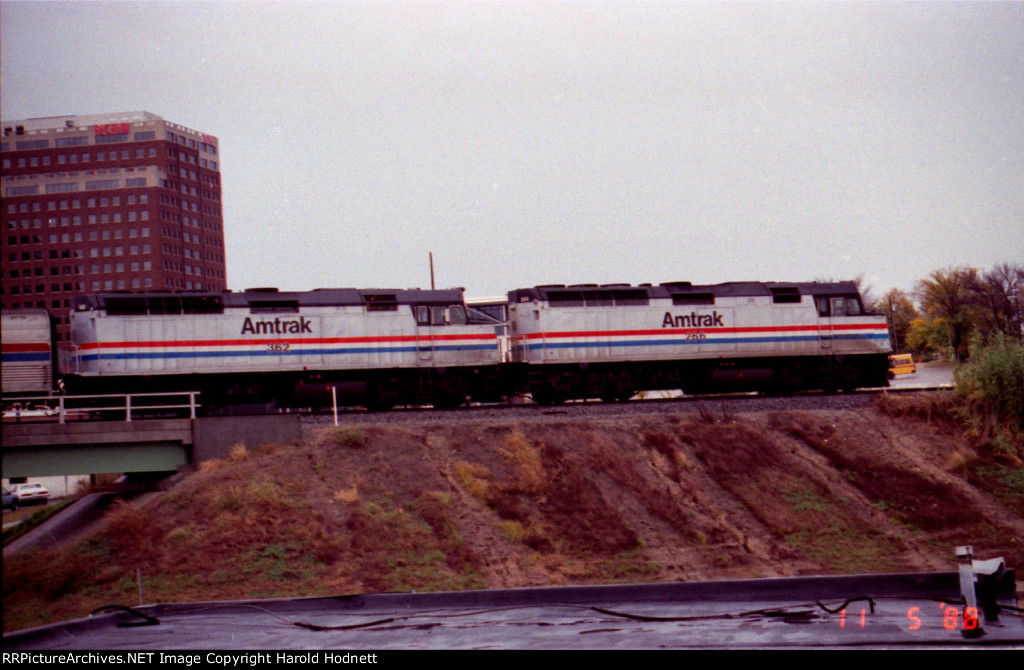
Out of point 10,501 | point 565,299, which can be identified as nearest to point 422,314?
point 565,299

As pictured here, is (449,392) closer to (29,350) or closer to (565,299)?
(565,299)

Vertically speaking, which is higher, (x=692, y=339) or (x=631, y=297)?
(x=631, y=297)

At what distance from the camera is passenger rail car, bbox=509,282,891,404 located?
28.2 metres

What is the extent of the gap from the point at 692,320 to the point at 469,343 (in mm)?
8017

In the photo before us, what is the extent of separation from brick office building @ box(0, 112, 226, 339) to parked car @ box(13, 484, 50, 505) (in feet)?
63.4

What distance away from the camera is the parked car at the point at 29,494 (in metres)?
44.0

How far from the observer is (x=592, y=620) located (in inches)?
270

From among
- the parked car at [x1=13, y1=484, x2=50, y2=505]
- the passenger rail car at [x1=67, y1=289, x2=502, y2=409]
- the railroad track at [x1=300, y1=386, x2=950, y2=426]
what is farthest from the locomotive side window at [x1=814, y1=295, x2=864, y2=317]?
the parked car at [x1=13, y1=484, x2=50, y2=505]

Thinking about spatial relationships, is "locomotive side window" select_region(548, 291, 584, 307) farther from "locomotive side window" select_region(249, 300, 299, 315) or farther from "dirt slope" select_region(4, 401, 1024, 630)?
"locomotive side window" select_region(249, 300, 299, 315)

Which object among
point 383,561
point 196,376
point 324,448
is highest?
point 196,376

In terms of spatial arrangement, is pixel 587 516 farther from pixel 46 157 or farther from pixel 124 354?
pixel 46 157

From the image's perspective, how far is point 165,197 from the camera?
80.2 m
